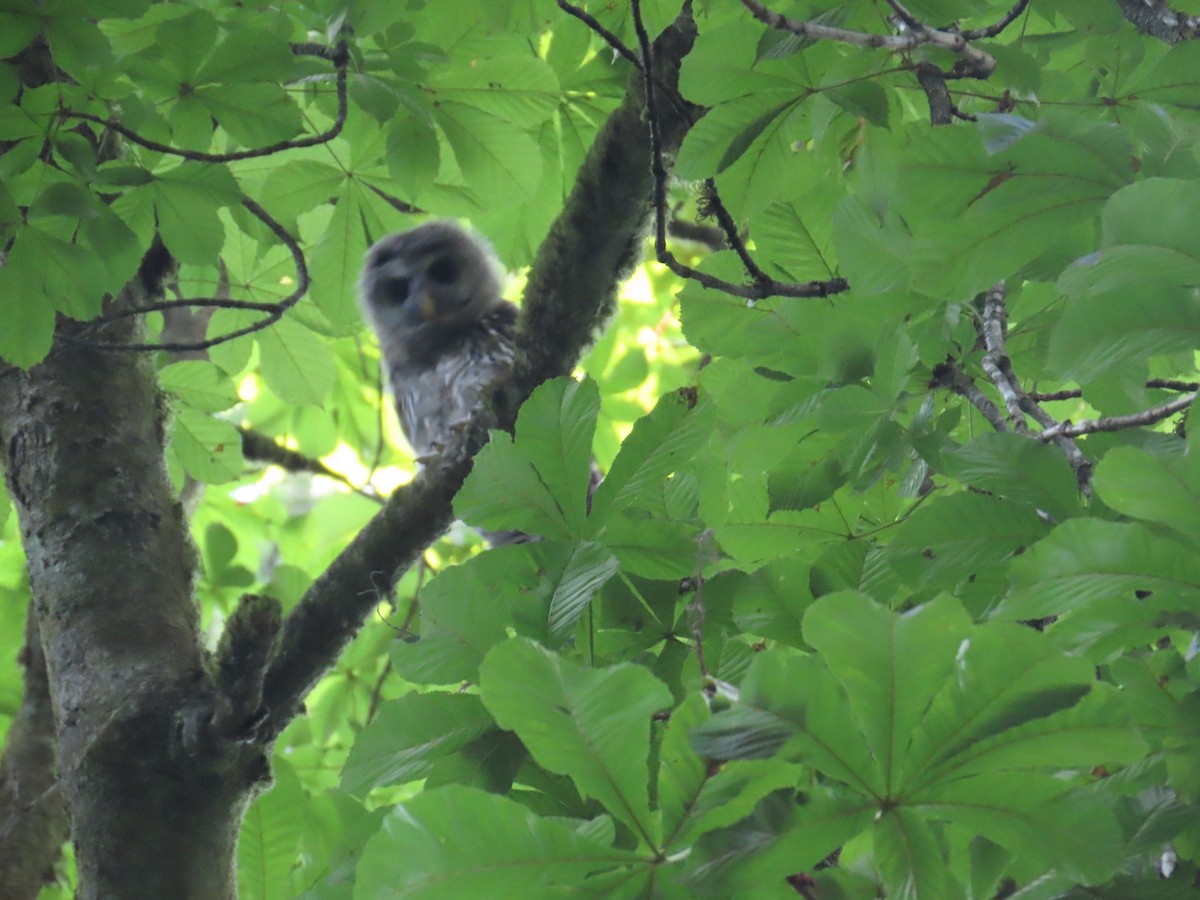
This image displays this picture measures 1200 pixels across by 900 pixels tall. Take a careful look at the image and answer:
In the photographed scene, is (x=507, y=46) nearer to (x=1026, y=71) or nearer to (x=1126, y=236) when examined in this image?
(x=1026, y=71)

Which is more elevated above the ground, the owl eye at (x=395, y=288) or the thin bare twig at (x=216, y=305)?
the thin bare twig at (x=216, y=305)

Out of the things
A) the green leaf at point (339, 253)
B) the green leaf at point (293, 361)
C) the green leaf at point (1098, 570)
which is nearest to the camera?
the green leaf at point (1098, 570)

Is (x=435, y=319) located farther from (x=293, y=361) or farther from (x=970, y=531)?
(x=970, y=531)

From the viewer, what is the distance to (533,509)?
3.72ft

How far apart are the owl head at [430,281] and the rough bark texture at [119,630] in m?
1.96

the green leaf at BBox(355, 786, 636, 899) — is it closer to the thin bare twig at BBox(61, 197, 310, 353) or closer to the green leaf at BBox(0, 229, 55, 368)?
the green leaf at BBox(0, 229, 55, 368)

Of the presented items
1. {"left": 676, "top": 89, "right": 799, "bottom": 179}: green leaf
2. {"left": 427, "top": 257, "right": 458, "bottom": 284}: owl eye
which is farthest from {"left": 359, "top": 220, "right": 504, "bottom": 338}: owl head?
{"left": 676, "top": 89, "right": 799, "bottom": 179}: green leaf

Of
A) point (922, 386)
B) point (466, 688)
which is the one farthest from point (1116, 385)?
point (466, 688)

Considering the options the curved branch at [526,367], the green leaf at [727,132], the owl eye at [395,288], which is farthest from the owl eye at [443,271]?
the green leaf at [727,132]

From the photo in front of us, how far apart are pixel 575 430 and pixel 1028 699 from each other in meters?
0.52

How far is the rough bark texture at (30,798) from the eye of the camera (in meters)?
2.87

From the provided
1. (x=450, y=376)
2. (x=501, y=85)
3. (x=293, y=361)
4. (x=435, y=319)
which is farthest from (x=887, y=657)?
(x=435, y=319)

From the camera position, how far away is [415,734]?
1.08 meters

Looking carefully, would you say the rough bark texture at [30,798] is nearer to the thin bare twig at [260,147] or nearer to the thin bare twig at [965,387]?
the thin bare twig at [260,147]
